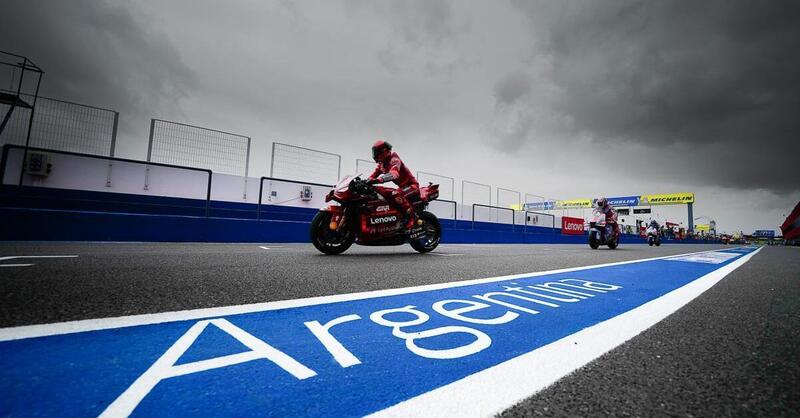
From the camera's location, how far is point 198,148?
10062mm

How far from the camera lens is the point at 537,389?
0.95 metres

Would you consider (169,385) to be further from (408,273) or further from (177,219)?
(177,219)

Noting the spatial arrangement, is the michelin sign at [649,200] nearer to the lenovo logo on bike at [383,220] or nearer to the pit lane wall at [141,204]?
the pit lane wall at [141,204]

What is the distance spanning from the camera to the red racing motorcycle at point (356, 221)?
16.8ft

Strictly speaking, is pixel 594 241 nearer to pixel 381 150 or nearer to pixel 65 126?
pixel 381 150

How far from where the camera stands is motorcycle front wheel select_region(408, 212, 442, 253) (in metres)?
6.26

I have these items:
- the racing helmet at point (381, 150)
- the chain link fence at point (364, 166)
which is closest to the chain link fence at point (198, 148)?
the chain link fence at point (364, 166)

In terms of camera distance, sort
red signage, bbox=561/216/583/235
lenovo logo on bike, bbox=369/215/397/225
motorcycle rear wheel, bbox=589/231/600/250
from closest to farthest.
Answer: lenovo logo on bike, bbox=369/215/397/225, motorcycle rear wheel, bbox=589/231/600/250, red signage, bbox=561/216/583/235

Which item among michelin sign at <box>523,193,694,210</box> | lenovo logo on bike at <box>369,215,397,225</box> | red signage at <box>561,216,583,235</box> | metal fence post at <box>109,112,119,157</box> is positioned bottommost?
lenovo logo on bike at <box>369,215,397,225</box>

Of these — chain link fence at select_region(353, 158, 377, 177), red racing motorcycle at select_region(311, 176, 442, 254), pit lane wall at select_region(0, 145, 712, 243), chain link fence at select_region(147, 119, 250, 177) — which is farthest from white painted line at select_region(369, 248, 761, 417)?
chain link fence at select_region(353, 158, 377, 177)

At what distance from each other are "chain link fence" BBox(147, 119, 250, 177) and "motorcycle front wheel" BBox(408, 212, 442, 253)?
297 inches

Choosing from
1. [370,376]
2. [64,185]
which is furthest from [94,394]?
[64,185]

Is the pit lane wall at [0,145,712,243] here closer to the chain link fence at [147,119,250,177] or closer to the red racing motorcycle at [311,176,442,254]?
the chain link fence at [147,119,250,177]

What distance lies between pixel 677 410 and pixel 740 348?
0.94 metres
